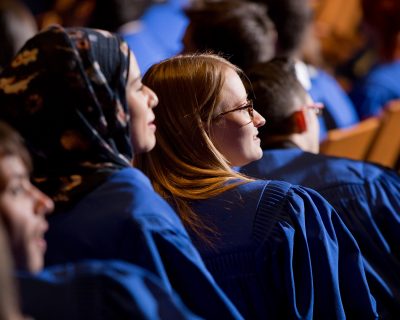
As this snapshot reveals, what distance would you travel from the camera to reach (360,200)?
2.40 m

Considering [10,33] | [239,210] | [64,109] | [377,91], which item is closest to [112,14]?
[10,33]

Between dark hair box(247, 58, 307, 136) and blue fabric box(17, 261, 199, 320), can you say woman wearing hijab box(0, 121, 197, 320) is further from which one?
dark hair box(247, 58, 307, 136)

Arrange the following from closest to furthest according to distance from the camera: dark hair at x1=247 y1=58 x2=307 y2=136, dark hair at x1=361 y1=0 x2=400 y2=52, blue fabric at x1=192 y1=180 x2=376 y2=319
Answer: blue fabric at x1=192 y1=180 x2=376 y2=319 → dark hair at x1=247 y1=58 x2=307 y2=136 → dark hair at x1=361 y1=0 x2=400 y2=52

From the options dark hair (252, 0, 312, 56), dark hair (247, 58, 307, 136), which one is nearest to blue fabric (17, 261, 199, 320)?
dark hair (247, 58, 307, 136)

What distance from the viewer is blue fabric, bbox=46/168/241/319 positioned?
1532 mm

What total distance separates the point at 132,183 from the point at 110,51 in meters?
0.28

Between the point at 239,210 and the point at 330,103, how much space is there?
6.67ft

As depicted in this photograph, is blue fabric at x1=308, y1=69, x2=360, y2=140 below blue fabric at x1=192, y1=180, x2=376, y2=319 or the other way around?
below

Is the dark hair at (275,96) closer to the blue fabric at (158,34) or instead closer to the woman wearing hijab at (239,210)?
the woman wearing hijab at (239,210)

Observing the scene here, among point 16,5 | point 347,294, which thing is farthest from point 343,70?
point 347,294

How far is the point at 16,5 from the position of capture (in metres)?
3.32

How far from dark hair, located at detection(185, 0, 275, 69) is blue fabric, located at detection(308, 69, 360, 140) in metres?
0.59

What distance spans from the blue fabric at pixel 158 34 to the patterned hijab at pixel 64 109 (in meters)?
2.07

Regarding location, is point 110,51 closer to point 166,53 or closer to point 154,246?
point 154,246
